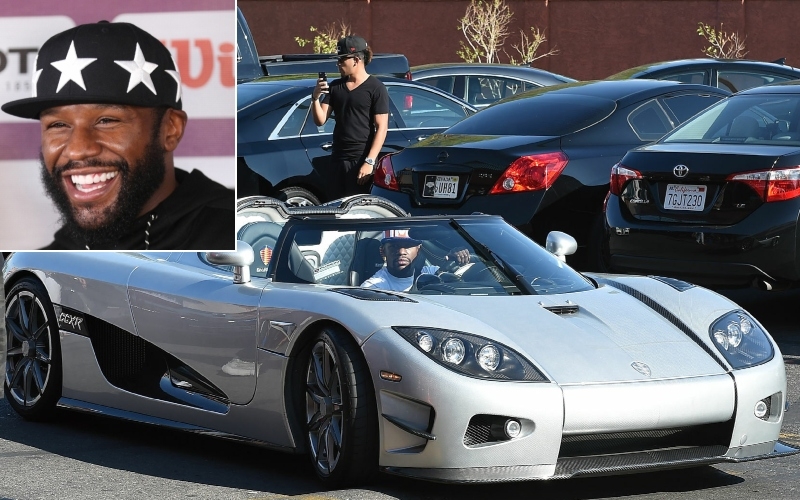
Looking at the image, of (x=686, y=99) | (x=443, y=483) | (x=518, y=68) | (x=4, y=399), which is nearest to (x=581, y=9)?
(x=518, y=68)

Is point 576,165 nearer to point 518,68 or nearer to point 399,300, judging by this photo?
point 399,300

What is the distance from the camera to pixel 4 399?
838 centimetres

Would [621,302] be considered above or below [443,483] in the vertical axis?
above

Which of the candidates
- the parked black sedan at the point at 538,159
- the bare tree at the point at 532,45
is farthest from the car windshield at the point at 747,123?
the bare tree at the point at 532,45

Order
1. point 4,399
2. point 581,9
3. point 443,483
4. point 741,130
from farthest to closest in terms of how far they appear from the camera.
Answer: point 581,9
point 741,130
point 4,399
point 443,483

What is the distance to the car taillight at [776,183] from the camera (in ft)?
28.9

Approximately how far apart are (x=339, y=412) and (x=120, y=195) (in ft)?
6.96

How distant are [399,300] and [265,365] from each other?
70 cm

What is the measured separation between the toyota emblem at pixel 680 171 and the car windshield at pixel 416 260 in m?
2.64

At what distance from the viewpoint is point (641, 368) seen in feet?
18.6

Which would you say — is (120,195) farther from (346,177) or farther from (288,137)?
(288,137)

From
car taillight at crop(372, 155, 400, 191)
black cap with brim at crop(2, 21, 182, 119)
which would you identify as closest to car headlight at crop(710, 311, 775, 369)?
black cap with brim at crop(2, 21, 182, 119)

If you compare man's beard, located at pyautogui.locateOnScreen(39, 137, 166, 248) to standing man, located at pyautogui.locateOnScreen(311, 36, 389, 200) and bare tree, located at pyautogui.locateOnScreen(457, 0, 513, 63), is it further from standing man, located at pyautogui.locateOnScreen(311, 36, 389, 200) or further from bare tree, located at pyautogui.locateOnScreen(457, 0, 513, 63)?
bare tree, located at pyautogui.locateOnScreen(457, 0, 513, 63)

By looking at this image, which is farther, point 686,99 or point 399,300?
point 686,99
